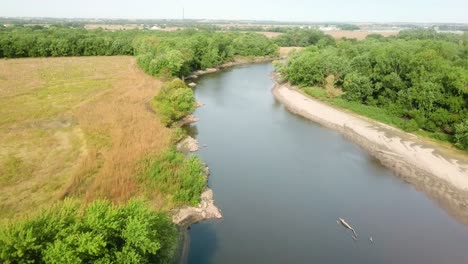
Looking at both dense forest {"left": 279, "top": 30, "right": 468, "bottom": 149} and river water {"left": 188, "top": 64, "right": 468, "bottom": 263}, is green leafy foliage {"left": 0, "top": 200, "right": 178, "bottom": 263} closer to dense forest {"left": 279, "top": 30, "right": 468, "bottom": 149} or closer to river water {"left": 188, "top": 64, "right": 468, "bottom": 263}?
river water {"left": 188, "top": 64, "right": 468, "bottom": 263}

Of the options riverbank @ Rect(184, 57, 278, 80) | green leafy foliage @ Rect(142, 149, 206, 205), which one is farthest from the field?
riverbank @ Rect(184, 57, 278, 80)

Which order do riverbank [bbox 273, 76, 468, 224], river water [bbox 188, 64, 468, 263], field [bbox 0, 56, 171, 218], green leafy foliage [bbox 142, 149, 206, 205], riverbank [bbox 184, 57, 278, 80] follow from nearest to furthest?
river water [bbox 188, 64, 468, 263]
green leafy foliage [bbox 142, 149, 206, 205]
field [bbox 0, 56, 171, 218]
riverbank [bbox 273, 76, 468, 224]
riverbank [bbox 184, 57, 278, 80]

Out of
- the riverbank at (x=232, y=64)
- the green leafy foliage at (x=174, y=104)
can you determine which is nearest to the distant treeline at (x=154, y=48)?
the riverbank at (x=232, y=64)

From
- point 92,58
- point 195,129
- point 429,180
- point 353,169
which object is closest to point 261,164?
point 353,169

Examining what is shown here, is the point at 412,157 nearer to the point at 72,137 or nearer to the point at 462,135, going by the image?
the point at 462,135

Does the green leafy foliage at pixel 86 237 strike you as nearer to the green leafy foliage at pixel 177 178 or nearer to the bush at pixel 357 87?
the green leafy foliage at pixel 177 178

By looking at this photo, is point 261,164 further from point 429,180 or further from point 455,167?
point 455,167
